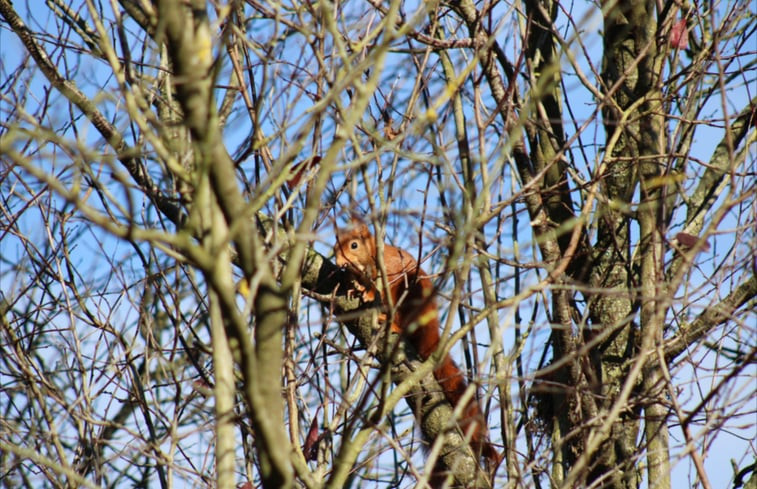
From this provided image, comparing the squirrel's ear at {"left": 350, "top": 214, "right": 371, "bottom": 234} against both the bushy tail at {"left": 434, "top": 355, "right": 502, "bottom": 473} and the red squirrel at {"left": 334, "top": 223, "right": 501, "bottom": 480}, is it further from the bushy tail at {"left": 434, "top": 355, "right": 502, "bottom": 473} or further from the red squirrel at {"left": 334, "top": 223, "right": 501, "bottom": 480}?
the bushy tail at {"left": 434, "top": 355, "right": 502, "bottom": 473}

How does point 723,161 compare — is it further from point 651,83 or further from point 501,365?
point 501,365

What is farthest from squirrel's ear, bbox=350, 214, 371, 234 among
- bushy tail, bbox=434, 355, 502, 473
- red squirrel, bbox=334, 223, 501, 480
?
bushy tail, bbox=434, 355, 502, 473

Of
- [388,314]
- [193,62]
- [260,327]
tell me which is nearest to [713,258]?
[388,314]

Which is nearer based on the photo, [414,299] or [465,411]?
[465,411]

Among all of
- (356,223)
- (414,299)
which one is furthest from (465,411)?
(356,223)

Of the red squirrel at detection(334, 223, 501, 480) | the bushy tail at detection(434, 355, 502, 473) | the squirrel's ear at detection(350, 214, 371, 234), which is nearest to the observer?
the squirrel's ear at detection(350, 214, 371, 234)

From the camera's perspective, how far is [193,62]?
147 centimetres

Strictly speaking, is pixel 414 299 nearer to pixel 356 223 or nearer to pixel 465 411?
pixel 465 411

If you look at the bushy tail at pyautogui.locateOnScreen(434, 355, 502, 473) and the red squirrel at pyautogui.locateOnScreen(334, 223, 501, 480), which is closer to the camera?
the bushy tail at pyautogui.locateOnScreen(434, 355, 502, 473)

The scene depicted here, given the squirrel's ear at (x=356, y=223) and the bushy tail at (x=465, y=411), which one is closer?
the squirrel's ear at (x=356, y=223)

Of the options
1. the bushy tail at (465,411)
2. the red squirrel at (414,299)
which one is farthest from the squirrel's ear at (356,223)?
the bushy tail at (465,411)

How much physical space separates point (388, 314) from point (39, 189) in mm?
2035

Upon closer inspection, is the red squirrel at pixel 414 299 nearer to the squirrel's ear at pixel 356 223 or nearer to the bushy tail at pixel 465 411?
the bushy tail at pixel 465 411

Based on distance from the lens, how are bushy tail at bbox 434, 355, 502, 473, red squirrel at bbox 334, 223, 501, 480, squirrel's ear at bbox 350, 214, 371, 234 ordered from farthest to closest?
1. red squirrel at bbox 334, 223, 501, 480
2. bushy tail at bbox 434, 355, 502, 473
3. squirrel's ear at bbox 350, 214, 371, 234
